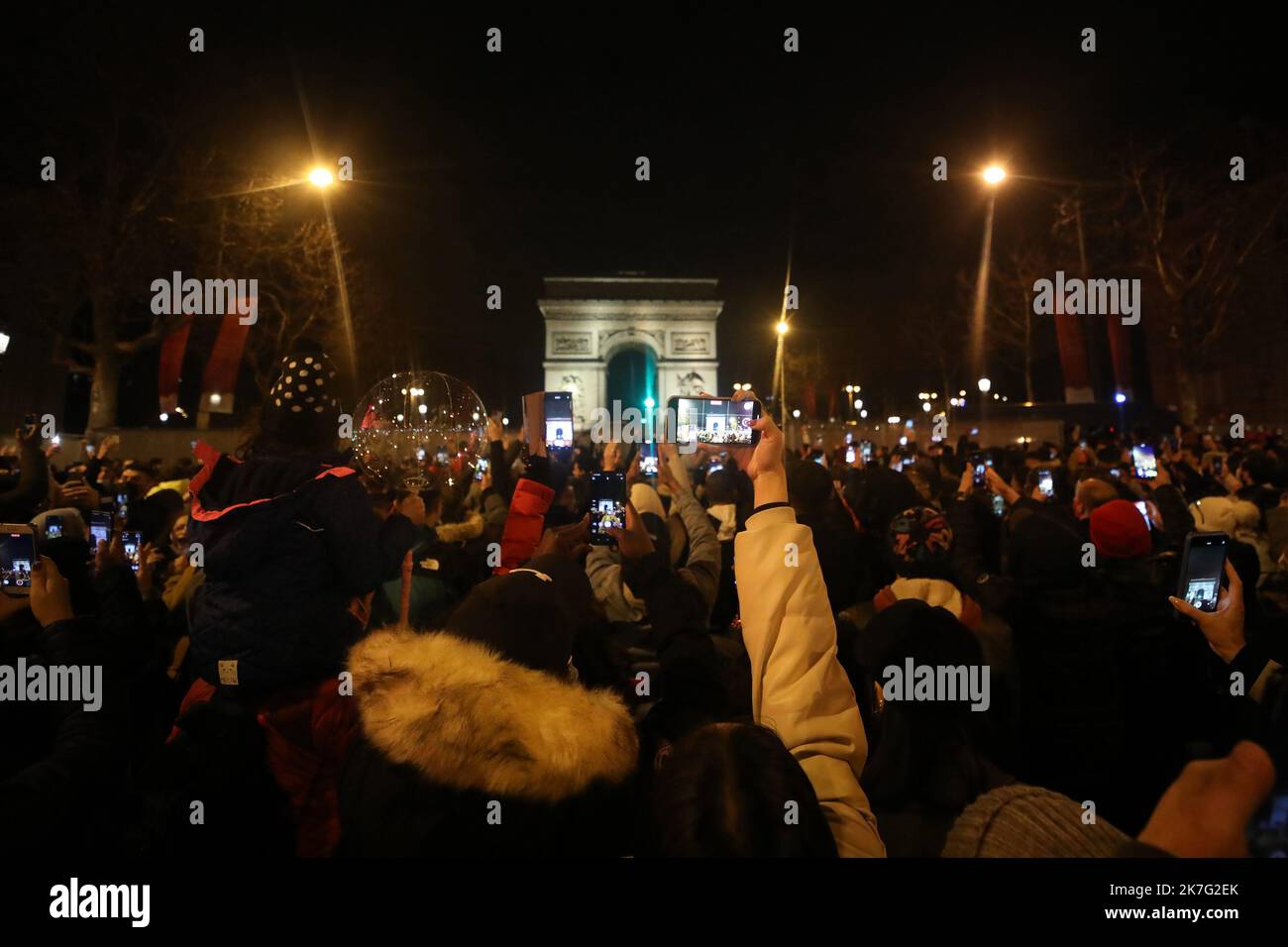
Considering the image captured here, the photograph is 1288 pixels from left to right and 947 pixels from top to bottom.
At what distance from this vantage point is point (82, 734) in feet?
6.68

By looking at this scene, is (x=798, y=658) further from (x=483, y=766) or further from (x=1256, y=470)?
(x=1256, y=470)

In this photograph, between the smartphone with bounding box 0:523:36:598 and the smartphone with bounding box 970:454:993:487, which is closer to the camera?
the smartphone with bounding box 0:523:36:598

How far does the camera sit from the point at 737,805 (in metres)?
1.40

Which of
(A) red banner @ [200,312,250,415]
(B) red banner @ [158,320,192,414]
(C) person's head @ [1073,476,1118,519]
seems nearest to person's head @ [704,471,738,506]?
(C) person's head @ [1073,476,1118,519]

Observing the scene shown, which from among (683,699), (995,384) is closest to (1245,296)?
(995,384)

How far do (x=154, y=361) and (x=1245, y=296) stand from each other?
54.1 metres

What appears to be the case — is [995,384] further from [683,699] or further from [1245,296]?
[683,699]

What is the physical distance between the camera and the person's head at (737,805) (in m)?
1.38

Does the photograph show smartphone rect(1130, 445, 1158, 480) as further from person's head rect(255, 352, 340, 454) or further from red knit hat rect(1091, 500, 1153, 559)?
person's head rect(255, 352, 340, 454)

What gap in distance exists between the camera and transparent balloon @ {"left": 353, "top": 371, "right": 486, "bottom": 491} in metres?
4.74

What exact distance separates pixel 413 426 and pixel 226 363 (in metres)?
19.7

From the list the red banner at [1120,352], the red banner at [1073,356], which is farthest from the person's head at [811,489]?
the red banner at [1120,352]

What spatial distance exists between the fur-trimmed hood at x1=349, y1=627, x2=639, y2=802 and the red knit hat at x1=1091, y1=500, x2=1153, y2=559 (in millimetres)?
3044

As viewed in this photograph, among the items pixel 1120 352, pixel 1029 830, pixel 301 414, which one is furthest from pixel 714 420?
pixel 1120 352
